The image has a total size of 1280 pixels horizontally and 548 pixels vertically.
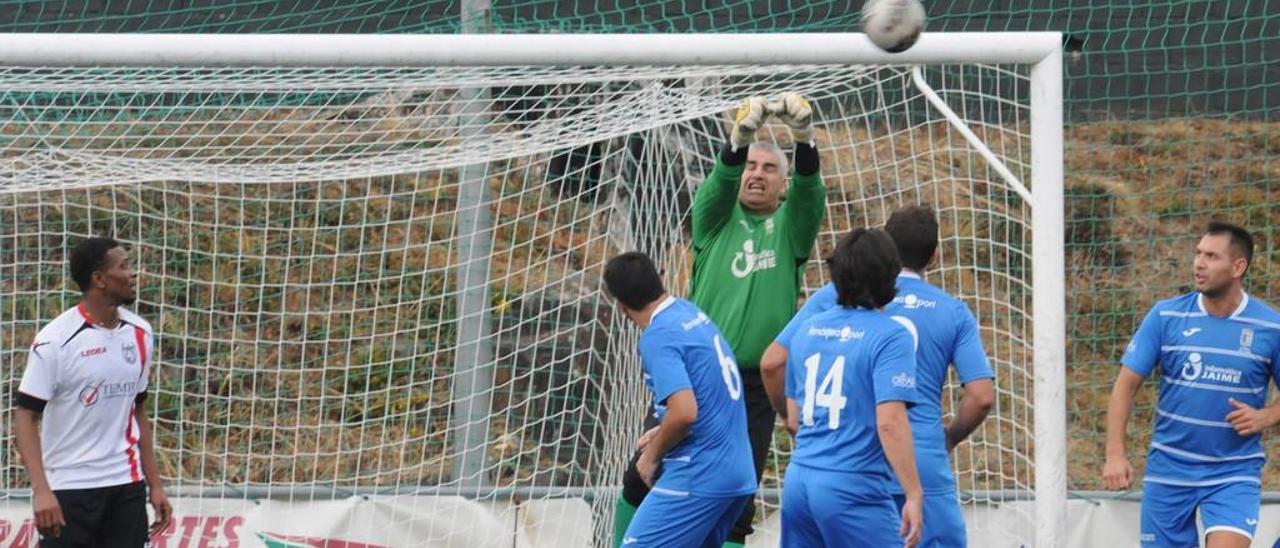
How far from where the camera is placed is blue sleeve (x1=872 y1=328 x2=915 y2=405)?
5406mm

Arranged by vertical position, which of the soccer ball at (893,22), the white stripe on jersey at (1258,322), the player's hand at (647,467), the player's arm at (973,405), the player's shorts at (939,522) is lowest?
the player's shorts at (939,522)

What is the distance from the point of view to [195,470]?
391 inches

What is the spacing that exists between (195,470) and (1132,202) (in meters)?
6.33

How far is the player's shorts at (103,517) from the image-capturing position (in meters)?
6.47

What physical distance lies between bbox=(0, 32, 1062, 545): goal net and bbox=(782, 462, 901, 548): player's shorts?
5.05ft

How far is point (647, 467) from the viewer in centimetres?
614

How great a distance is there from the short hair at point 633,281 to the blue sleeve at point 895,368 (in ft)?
2.94

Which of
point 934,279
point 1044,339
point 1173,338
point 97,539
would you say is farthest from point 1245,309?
point 97,539

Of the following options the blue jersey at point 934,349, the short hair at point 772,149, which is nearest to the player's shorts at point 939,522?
the blue jersey at point 934,349

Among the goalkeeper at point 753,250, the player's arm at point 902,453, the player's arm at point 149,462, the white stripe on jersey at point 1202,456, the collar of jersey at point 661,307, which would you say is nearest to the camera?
the player's arm at point 902,453

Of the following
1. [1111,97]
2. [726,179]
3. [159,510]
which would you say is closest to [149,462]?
[159,510]

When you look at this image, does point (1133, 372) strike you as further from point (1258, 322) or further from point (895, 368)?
point (895, 368)

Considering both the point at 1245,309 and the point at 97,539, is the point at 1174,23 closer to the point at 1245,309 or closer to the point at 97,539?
the point at 1245,309

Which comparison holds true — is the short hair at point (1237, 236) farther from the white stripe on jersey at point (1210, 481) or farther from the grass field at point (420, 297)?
the grass field at point (420, 297)
